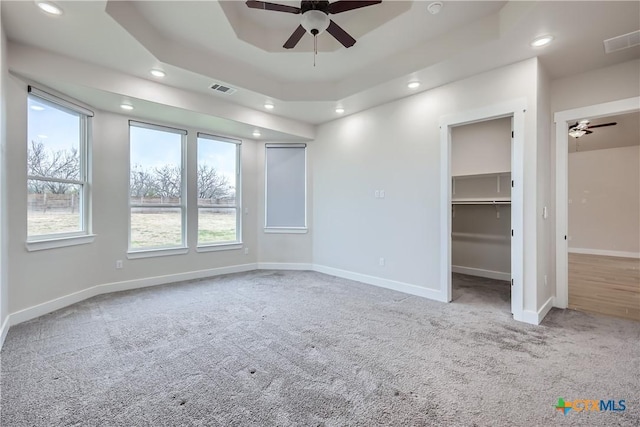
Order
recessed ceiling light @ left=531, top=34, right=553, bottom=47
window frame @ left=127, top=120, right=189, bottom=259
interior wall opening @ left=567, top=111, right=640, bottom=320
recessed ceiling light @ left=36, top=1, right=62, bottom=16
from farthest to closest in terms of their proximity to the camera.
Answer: interior wall opening @ left=567, top=111, right=640, bottom=320 → window frame @ left=127, top=120, right=189, bottom=259 → recessed ceiling light @ left=531, top=34, right=553, bottom=47 → recessed ceiling light @ left=36, top=1, right=62, bottom=16

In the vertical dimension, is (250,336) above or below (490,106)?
below

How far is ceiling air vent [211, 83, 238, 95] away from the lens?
147 inches

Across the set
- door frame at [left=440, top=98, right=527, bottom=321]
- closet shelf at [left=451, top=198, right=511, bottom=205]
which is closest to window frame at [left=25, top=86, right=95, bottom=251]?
door frame at [left=440, top=98, right=527, bottom=321]

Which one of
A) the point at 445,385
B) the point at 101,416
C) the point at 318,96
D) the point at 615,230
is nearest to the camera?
the point at 101,416

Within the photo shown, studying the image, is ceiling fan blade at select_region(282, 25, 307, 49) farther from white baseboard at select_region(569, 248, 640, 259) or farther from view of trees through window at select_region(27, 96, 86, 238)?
white baseboard at select_region(569, 248, 640, 259)

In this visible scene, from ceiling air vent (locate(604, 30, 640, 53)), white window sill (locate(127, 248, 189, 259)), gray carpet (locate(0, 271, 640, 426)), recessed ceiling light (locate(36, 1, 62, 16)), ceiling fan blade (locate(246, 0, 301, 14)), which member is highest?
ceiling fan blade (locate(246, 0, 301, 14))

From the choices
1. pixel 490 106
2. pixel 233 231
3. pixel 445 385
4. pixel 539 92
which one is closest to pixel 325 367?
pixel 445 385

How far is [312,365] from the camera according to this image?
84.4 inches

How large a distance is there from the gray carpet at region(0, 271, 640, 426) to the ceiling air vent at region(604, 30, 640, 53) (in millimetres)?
2718

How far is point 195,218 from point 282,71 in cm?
279

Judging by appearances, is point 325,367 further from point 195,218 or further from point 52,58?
point 52,58

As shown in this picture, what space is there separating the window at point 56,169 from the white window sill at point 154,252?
25.6 inches

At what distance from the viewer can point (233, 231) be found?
543 centimetres

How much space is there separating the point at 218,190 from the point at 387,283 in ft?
11.0
